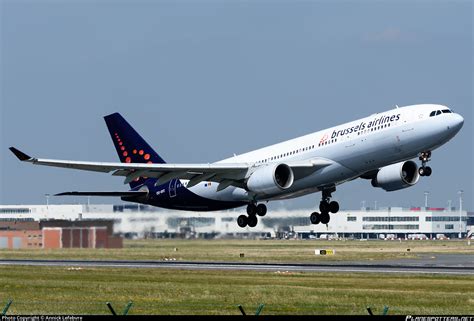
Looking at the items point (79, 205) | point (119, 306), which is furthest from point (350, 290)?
point (79, 205)

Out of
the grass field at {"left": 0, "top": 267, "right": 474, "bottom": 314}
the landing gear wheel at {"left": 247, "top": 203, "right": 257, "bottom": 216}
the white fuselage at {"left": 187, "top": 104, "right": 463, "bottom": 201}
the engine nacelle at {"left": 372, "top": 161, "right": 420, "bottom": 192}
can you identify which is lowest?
the grass field at {"left": 0, "top": 267, "right": 474, "bottom": 314}

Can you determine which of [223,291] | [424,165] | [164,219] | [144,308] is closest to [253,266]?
[424,165]

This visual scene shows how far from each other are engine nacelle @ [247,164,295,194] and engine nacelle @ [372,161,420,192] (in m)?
6.07

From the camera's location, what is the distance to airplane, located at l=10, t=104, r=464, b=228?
2108 inches

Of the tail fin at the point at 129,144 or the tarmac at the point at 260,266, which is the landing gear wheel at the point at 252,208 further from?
the tail fin at the point at 129,144

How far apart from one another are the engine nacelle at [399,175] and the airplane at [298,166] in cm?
6

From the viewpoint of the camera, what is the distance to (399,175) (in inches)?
2363

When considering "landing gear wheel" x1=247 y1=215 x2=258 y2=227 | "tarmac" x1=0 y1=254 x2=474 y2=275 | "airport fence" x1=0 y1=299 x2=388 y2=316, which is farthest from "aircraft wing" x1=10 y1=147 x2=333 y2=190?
"airport fence" x1=0 y1=299 x2=388 y2=316

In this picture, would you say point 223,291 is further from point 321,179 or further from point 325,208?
point 325,208

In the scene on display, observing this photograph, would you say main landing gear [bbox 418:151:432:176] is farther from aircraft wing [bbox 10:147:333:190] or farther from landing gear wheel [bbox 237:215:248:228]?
landing gear wheel [bbox 237:215:248:228]

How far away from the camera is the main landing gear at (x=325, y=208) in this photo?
63812mm

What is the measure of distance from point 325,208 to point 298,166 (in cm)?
762

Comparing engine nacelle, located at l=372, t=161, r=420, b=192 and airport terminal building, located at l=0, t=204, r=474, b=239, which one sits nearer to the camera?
engine nacelle, located at l=372, t=161, r=420, b=192

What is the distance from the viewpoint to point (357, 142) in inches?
2176
